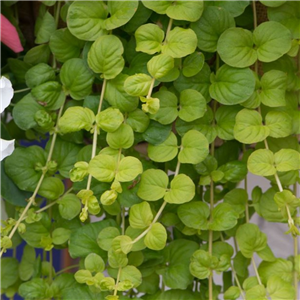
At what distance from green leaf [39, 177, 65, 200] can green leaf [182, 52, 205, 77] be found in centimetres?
18

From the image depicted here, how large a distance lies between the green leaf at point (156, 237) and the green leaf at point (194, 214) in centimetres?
4

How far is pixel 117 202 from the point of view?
0.45m

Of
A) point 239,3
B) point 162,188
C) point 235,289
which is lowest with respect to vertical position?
point 235,289

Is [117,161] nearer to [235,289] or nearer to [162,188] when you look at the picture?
[162,188]

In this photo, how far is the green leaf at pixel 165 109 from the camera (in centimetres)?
42

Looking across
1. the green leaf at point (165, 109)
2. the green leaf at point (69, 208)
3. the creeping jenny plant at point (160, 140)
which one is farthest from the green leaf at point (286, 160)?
the green leaf at point (69, 208)

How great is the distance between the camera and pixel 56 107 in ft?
1.53

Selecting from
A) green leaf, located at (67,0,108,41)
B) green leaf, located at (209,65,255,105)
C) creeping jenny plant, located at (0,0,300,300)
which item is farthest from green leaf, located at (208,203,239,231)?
green leaf, located at (67,0,108,41)

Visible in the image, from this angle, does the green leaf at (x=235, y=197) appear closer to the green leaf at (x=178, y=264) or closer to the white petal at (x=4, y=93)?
the green leaf at (x=178, y=264)

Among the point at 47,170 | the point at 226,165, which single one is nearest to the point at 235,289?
the point at 226,165

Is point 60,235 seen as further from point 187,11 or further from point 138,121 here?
point 187,11

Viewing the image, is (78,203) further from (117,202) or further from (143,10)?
(143,10)

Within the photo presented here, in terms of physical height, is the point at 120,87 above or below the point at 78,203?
above

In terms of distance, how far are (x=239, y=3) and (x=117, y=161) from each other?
0.19m
